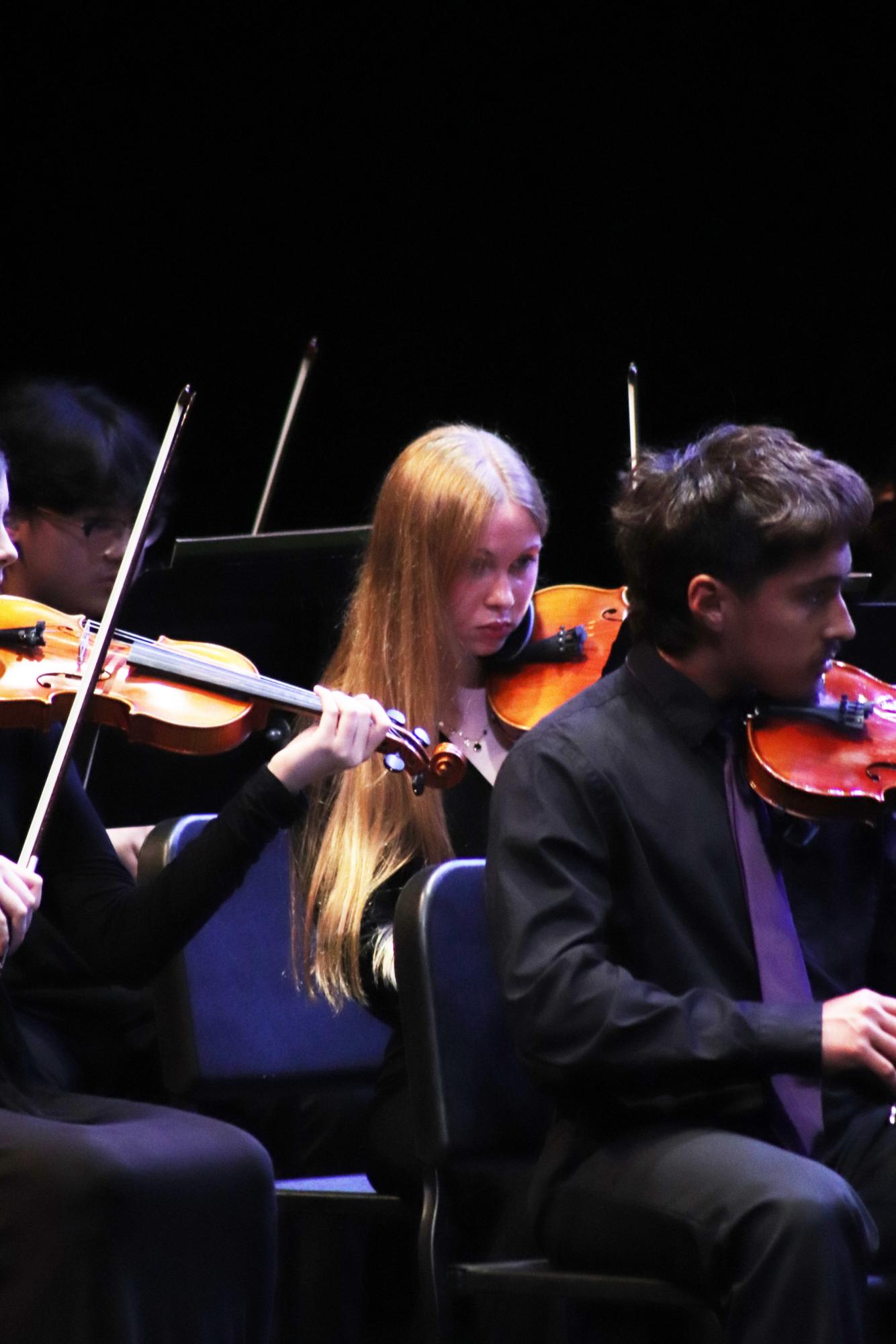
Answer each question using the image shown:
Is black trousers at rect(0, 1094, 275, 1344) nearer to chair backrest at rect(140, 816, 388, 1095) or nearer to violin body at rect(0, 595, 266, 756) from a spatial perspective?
chair backrest at rect(140, 816, 388, 1095)

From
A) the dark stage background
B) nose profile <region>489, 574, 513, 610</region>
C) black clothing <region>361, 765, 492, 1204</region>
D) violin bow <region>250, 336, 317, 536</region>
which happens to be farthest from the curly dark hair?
the dark stage background

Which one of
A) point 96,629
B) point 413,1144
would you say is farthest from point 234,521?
point 413,1144

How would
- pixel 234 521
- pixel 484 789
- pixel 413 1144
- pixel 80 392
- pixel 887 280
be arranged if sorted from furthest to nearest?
1. pixel 234 521
2. pixel 887 280
3. pixel 80 392
4. pixel 484 789
5. pixel 413 1144

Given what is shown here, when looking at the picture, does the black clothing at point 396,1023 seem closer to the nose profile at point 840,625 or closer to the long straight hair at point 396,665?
the long straight hair at point 396,665

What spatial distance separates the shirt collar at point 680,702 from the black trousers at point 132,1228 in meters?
0.55

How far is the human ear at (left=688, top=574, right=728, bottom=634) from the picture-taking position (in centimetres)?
167

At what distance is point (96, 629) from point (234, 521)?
1729mm

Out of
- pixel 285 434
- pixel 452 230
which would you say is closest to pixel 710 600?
pixel 285 434

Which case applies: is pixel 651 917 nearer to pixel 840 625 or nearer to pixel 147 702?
pixel 840 625

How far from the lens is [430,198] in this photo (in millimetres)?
3793

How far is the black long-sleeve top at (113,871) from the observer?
5.78 ft

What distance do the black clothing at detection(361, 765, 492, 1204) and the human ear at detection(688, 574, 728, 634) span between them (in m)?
0.44

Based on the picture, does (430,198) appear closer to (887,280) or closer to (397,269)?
(397,269)

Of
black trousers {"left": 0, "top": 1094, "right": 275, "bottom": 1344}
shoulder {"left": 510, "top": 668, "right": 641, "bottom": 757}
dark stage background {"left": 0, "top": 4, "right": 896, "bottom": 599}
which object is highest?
dark stage background {"left": 0, "top": 4, "right": 896, "bottom": 599}
